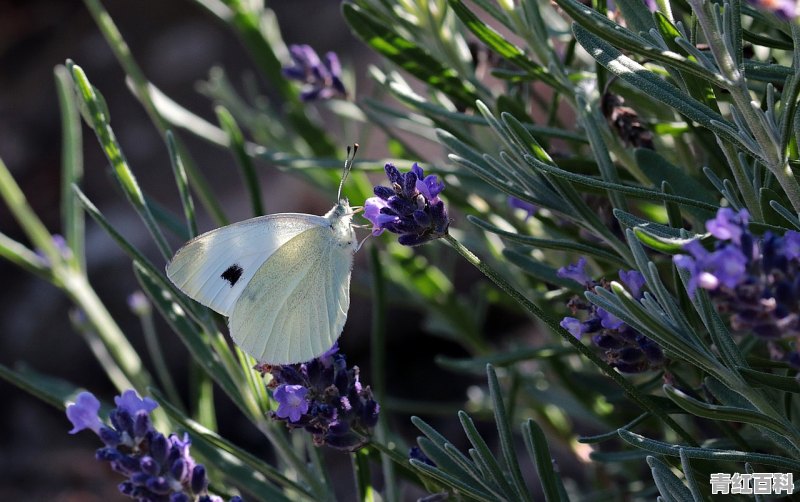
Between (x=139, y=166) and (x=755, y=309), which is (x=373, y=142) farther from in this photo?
(x=755, y=309)

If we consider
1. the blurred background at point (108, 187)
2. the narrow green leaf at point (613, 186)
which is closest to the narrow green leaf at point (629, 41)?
the narrow green leaf at point (613, 186)

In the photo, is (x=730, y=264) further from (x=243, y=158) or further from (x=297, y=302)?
(x=243, y=158)

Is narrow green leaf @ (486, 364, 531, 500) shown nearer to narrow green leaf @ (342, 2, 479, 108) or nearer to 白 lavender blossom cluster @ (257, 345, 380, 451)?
白 lavender blossom cluster @ (257, 345, 380, 451)

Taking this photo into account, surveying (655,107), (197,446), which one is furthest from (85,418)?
(655,107)

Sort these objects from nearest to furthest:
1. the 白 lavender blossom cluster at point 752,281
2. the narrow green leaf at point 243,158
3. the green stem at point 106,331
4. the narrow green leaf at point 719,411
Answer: the 白 lavender blossom cluster at point 752,281 < the narrow green leaf at point 719,411 < the narrow green leaf at point 243,158 < the green stem at point 106,331

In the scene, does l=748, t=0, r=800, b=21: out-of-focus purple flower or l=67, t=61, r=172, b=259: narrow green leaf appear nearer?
l=748, t=0, r=800, b=21: out-of-focus purple flower

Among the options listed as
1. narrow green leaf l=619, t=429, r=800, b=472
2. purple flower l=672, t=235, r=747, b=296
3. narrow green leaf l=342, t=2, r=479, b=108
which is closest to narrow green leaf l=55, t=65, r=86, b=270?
narrow green leaf l=342, t=2, r=479, b=108

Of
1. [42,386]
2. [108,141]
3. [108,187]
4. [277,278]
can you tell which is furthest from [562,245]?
[108,187]

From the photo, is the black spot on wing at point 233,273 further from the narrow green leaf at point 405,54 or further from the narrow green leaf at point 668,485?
the narrow green leaf at point 668,485
